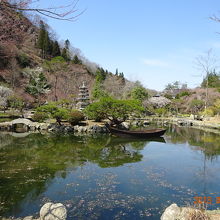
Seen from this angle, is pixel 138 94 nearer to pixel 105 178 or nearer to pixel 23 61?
pixel 23 61

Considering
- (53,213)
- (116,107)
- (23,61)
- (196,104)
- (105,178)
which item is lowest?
(105,178)

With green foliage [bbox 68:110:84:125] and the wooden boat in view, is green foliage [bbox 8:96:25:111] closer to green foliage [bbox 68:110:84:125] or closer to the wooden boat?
green foliage [bbox 68:110:84:125]

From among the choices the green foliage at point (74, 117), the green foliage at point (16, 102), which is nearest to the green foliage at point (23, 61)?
the green foliage at point (16, 102)

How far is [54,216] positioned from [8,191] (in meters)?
2.48

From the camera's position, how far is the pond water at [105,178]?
16.4 ft

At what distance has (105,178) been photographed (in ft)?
22.8

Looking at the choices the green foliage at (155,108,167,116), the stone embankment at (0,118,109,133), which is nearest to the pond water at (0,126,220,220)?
the stone embankment at (0,118,109,133)

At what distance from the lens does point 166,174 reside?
751 centimetres

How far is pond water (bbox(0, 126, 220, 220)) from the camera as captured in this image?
5.00 m

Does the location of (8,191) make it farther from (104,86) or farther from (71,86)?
(104,86)

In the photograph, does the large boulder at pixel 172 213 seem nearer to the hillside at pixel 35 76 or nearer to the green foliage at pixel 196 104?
the hillside at pixel 35 76

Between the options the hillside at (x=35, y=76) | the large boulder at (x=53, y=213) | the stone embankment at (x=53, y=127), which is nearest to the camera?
the large boulder at (x=53, y=213)

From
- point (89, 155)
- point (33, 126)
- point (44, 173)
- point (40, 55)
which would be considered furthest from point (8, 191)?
point (40, 55)

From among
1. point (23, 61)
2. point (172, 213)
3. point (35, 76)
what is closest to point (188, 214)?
point (172, 213)
